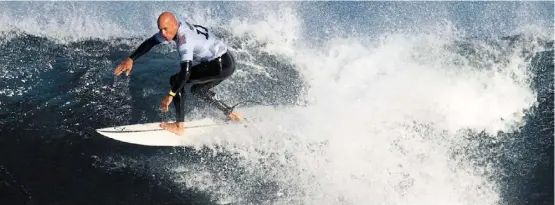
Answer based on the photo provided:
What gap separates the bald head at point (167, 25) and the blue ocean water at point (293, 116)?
5.93 ft

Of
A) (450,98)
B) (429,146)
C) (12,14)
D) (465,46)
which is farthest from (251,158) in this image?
(12,14)

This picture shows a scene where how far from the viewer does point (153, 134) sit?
722 cm

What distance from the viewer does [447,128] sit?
25.1 ft

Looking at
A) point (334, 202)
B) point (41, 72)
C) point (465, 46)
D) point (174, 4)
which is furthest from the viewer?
point (174, 4)

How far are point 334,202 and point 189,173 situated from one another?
190 cm

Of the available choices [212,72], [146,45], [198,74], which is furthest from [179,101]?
[146,45]

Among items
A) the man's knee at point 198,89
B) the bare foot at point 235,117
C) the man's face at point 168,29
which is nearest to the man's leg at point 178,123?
the man's knee at point 198,89

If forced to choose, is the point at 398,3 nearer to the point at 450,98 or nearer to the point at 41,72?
the point at 450,98

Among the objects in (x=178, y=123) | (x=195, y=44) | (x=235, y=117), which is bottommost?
(x=178, y=123)

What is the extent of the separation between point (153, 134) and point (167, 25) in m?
1.85

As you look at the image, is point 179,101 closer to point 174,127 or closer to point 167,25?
point 174,127

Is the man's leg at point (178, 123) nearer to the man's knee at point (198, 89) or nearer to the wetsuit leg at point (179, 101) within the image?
the wetsuit leg at point (179, 101)

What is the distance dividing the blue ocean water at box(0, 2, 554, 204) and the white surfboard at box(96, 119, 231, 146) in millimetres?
128

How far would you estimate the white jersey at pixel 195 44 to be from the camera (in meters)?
6.23
